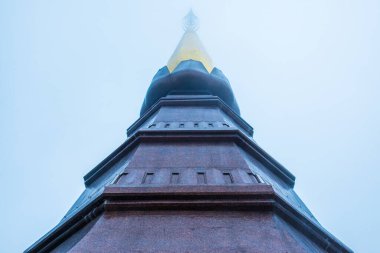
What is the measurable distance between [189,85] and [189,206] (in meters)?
15.6

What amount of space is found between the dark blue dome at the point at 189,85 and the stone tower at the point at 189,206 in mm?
8534

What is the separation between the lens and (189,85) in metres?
23.3

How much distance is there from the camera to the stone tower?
7031mm

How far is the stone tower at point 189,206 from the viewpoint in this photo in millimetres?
7031

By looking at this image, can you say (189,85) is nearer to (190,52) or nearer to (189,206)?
(190,52)

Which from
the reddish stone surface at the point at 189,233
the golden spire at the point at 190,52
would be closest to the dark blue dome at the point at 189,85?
the golden spire at the point at 190,52

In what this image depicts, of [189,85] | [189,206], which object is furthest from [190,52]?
[189,206]

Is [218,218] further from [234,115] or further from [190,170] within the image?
[234,115]

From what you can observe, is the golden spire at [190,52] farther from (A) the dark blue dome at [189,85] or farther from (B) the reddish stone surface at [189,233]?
(B) the reddish stone surface at [189,233]

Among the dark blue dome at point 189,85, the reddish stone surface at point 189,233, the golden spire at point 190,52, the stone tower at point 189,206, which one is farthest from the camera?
the golden spire at point 190,52

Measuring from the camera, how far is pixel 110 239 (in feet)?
23.2

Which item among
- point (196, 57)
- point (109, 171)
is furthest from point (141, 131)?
point (196, 57)

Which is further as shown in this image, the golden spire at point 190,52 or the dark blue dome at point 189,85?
the golden spire at point 190,52

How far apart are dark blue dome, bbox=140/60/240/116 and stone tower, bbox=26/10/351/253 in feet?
28.0
